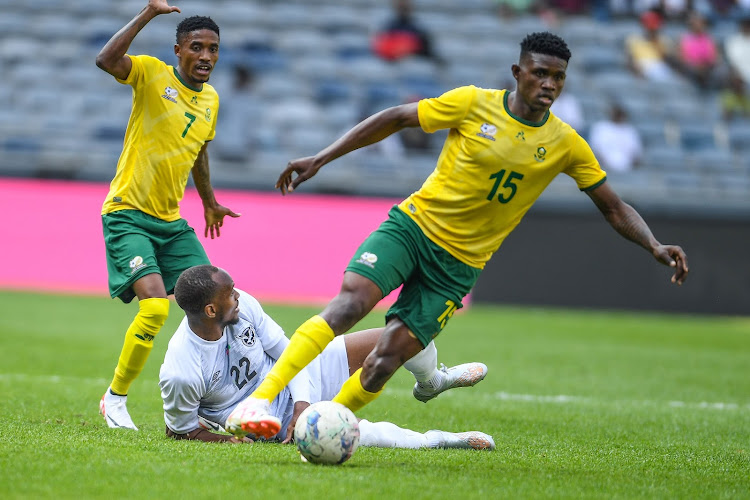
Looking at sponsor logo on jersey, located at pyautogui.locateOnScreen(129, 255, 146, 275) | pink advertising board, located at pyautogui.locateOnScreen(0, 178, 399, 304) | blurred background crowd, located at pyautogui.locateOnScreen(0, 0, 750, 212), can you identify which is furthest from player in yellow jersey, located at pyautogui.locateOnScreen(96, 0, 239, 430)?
blurred background crowd, located at pyautogui.locateOnScreen(0, 0, 750, 212)

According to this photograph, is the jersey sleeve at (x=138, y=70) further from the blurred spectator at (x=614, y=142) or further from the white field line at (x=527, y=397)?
the blurred spectator at (x=614, y=142)

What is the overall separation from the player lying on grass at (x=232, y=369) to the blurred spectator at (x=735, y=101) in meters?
15.6

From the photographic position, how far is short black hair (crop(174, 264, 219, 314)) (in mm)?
5945

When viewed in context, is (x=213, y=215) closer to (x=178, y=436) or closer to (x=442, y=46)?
(x=178, y=436)

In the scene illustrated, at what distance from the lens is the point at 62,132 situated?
17172 millimetres

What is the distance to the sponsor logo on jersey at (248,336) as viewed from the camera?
6250 millimetres

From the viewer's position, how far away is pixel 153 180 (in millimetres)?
7117

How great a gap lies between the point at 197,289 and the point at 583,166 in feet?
7.99

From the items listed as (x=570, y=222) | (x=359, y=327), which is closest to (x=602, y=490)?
(x=359, y=327)

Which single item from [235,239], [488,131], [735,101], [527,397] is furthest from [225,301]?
[735,101]

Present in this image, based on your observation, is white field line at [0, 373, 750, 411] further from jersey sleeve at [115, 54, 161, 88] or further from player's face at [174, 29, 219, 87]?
player's face at [174, 29, 219, 87]

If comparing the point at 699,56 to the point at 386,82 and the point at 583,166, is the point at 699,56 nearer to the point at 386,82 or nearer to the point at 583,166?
the point at 386,82

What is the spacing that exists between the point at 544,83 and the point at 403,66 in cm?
1418

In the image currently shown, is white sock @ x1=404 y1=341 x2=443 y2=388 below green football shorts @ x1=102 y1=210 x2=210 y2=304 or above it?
below
